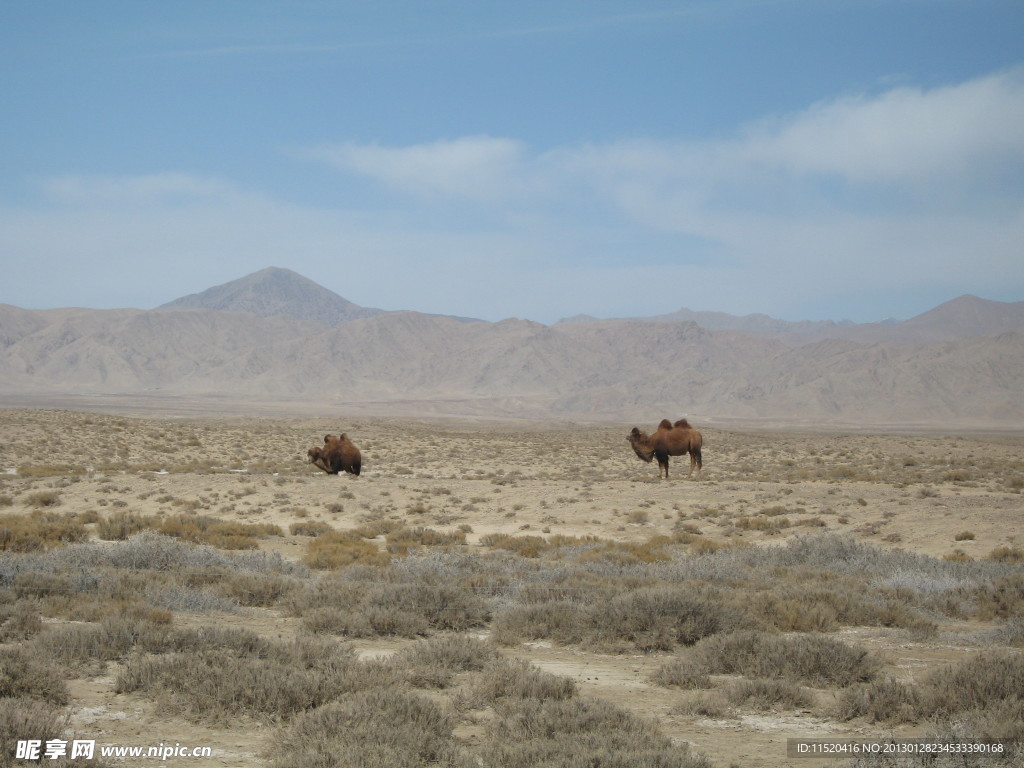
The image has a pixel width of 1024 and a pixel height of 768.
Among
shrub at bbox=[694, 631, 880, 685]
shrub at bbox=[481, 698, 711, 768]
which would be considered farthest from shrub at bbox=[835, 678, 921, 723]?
shrub at bbox=[481, 698, 711, 768]

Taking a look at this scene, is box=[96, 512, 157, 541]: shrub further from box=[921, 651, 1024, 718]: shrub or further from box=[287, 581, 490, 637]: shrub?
box=[921, 651, 1024, 718]: shrub

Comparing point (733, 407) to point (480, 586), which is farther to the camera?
point (733, 407)

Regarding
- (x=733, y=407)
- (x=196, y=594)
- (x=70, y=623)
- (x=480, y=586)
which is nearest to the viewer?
(x=70, y=623)

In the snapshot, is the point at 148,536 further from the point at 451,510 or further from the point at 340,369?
the point at 340,369

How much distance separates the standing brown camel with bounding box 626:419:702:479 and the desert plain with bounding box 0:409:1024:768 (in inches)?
220

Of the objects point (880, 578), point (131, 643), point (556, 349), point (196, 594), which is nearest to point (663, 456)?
point (880, 578)

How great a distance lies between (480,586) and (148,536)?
675cm

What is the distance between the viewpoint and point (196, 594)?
10.8 metres

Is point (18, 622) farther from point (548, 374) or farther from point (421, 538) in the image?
point (548, 374)

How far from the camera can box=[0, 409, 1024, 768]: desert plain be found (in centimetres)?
637

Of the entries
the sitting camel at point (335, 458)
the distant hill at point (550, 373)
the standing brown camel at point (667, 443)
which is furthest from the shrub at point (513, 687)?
the distant hill at point (550, 373)

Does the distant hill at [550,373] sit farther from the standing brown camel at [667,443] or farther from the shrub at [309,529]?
the shrub at [309,529]

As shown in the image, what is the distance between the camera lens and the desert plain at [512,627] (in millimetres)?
6371

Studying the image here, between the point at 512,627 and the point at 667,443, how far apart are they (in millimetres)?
19772
